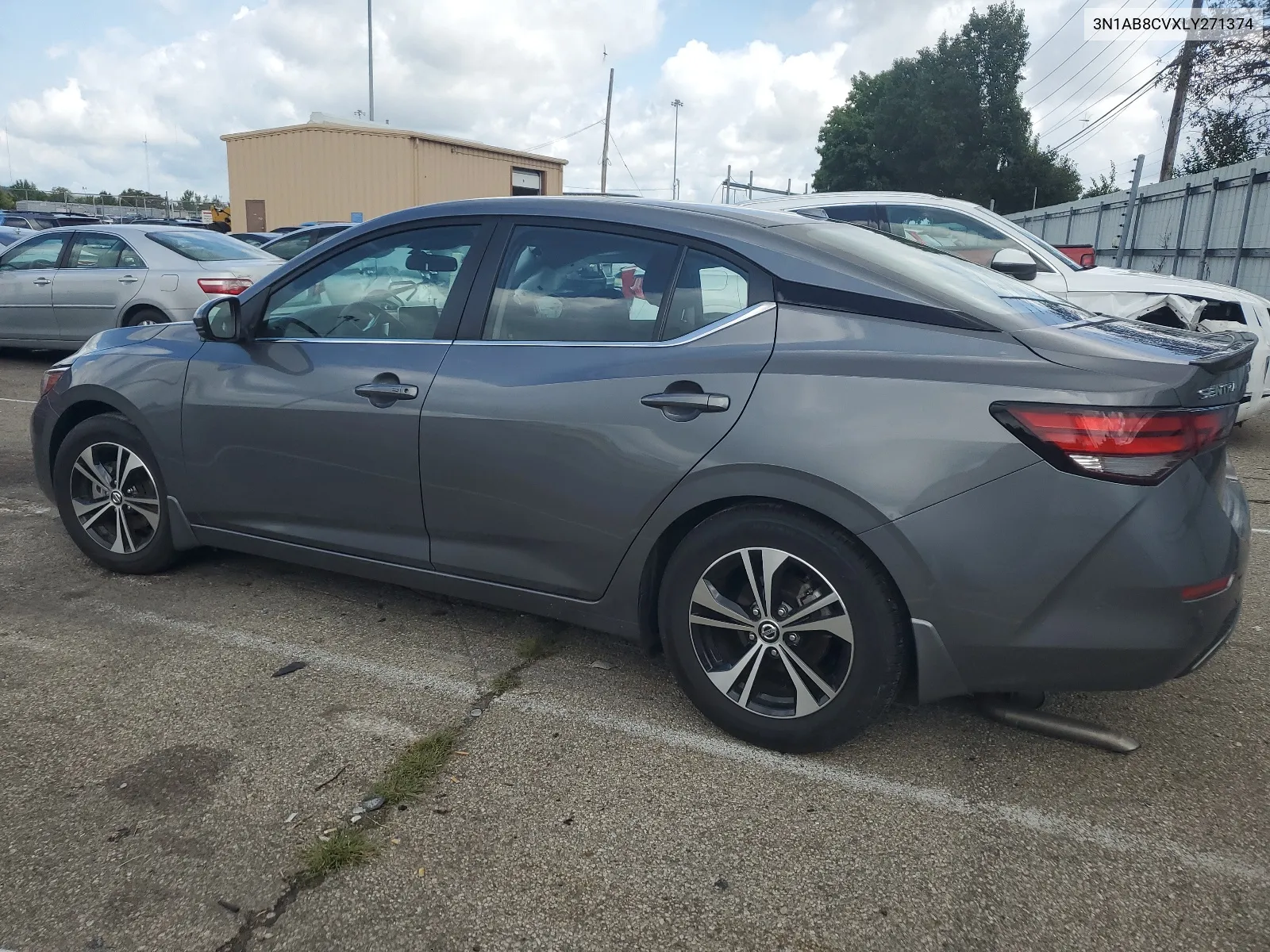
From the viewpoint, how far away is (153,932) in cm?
221

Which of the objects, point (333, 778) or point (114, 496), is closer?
point (333, 778)

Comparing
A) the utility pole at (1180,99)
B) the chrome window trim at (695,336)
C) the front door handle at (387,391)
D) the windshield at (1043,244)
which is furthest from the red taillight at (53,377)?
the utility pole at (1180,99)

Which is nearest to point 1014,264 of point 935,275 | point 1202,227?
point 935,275

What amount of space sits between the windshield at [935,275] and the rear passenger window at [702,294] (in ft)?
0.77

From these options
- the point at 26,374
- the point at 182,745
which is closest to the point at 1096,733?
the point at 182,745

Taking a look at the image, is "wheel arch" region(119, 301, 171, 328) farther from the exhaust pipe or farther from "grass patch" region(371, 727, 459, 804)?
the exhaust pipe

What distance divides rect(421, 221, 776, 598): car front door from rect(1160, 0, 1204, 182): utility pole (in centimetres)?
2495

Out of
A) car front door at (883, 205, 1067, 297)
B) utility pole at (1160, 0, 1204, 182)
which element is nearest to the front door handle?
car front door at (883, 205, 1067, 297)

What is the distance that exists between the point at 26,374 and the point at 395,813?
→ 1017 cm

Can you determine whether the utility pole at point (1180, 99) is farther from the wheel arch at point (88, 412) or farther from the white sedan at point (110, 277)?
the wheel arch at point (88, 412)

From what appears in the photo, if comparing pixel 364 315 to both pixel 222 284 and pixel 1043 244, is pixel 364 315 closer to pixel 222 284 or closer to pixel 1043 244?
pixel 1043 244

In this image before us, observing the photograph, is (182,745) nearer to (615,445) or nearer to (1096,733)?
(615,445)

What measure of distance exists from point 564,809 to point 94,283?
9.56 m

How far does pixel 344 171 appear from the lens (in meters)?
31.3
